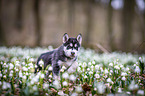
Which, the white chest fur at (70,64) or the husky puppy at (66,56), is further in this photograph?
the white chest fur at (70,64)

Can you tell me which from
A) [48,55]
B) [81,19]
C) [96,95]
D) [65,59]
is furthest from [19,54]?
[81,19]

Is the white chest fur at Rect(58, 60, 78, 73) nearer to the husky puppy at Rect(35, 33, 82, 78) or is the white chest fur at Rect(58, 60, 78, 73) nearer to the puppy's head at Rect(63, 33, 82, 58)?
the husky puppy at Rect(35, 33, 82, 78)

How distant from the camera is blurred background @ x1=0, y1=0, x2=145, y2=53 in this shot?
13866 millimetres

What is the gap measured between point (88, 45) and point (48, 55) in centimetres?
841

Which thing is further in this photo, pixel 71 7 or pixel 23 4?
pixel 23 4

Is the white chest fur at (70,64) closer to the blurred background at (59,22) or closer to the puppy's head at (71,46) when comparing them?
the puppy's head at (71,46)

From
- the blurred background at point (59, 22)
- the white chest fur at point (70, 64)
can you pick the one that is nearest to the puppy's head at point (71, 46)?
the white chest fur at point (70, 64)

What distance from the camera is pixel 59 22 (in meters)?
22.5

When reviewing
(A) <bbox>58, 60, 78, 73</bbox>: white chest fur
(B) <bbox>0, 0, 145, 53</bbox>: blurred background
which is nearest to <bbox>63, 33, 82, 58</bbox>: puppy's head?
(A) <bbox>58, 60, 78, 73</bbox>: white chest fur

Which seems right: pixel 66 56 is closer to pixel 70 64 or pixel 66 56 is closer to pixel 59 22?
pixel 70 64

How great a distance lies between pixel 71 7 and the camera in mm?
17094

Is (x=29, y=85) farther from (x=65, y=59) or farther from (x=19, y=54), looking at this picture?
(x=19, y=54)

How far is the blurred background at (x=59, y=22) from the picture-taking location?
13866 mm

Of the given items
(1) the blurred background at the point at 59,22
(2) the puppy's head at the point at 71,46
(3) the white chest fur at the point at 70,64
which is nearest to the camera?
(2) the puppy's head at the point at 71,46
